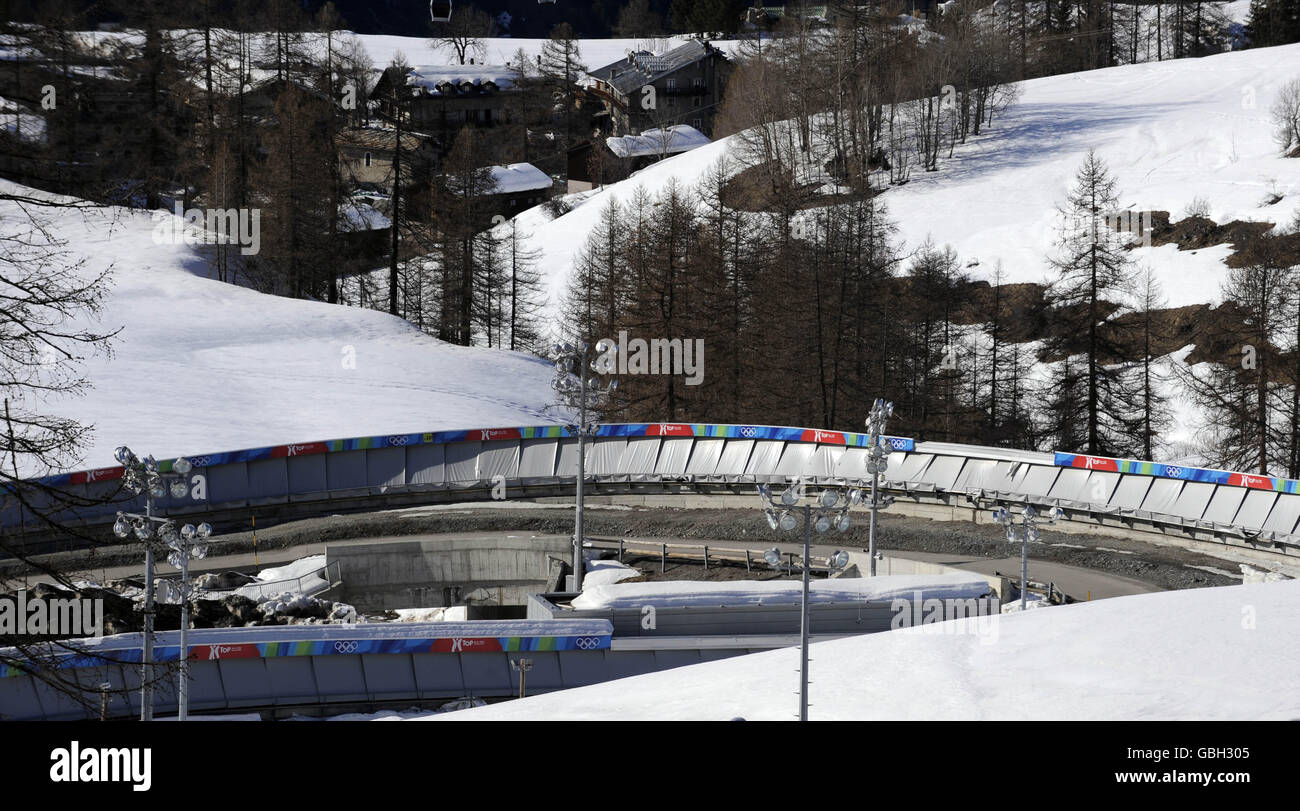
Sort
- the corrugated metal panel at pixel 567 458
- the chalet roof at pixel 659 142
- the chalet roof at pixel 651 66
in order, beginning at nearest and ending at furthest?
the corrugated metal panel at pixel 567 458
the chalet roof at pixel 659 142
the chalet roof at pixel 651 66

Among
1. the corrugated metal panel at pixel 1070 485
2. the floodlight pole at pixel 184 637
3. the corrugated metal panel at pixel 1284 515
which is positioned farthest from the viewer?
the corrugated metal panel at pixel 1070 485

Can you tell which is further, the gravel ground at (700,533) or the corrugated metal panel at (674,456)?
the corrugated metal panel at (674,456)

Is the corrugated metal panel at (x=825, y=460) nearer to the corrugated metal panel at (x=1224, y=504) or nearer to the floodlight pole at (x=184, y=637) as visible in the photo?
the corrugated metal panel at (x=1224, y=504)

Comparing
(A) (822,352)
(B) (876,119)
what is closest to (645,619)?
(A) (822,352)

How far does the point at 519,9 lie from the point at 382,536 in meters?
147

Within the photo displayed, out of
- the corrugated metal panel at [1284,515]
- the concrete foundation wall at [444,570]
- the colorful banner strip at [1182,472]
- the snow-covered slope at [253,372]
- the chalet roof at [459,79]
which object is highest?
the chalet roof at [459,79]

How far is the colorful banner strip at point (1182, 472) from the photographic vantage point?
3356 centimetres

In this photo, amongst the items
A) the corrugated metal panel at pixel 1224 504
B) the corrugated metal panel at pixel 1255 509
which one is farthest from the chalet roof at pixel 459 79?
the corrugated metal panel at pixel 1255 509

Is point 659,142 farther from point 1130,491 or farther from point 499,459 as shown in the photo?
point 1130,491

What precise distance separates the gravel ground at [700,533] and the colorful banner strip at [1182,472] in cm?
250

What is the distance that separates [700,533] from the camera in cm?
3641

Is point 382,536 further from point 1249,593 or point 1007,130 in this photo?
point 1007,130

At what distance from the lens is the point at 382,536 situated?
3628cm

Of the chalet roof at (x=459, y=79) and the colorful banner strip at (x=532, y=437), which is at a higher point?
the chalet roof at (x=459, y=79)
